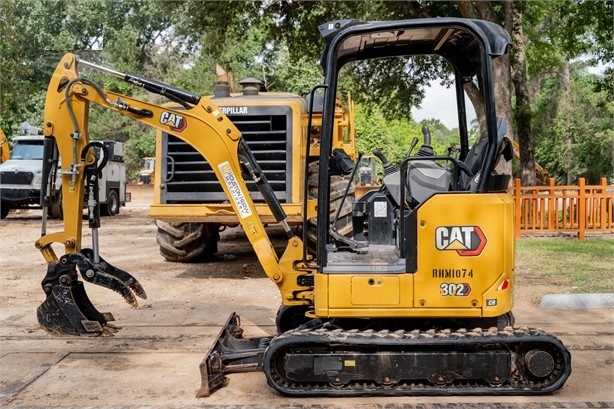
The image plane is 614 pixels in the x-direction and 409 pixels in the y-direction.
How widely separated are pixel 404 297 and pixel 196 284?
5.92 m

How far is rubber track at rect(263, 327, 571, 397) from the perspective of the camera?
562 cm

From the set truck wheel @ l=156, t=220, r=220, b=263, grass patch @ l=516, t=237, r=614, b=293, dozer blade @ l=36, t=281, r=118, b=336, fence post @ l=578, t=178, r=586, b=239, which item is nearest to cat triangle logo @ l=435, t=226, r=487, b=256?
dozer blade @ l=36, t=281, r=118, b=336

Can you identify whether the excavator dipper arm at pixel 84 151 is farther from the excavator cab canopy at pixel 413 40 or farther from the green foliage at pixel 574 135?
the green foliage at pixel 574 135

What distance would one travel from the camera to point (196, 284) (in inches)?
439

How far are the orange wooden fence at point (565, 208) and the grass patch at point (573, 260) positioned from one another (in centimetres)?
44

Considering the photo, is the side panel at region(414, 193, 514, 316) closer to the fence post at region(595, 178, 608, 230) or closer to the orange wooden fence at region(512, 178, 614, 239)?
the orange wooden fence at region(512, 178, 614, 239)

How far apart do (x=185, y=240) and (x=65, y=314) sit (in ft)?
16.1

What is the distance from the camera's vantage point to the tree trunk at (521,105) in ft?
68.4

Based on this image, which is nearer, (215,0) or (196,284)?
(196,284)

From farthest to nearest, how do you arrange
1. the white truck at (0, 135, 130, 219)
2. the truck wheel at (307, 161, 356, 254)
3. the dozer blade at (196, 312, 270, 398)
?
the white truck at (0, 135, 130, 219) < the truck wheel at (307, 161, 356, 254) < the dozer blade at (196, 312, 270, 398)

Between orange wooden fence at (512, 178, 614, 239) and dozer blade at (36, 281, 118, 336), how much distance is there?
11.9m

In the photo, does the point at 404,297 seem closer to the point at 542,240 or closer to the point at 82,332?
the point at 82,332

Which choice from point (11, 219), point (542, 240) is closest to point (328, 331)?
point (542, 240)

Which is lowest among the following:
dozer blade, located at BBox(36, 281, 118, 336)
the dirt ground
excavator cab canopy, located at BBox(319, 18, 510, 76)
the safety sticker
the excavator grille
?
the dirt ground
